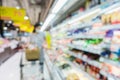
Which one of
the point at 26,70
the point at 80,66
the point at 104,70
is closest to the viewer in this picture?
the point at 104,70

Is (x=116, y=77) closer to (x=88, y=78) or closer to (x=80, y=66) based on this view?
(x=88, y=78)

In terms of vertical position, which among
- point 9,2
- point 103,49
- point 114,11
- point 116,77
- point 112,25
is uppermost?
point 9,2

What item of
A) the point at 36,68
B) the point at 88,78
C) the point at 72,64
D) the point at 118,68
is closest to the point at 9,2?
the point at 36,68

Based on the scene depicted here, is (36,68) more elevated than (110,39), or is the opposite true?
(110,39)

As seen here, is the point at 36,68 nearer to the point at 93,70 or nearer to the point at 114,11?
the point at 93,70

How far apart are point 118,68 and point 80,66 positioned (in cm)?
179

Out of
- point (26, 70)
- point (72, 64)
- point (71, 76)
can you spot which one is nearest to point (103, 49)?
point (71, 76)

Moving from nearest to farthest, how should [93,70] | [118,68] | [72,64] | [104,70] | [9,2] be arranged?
[118,68] → [104,70] → [93,70] → [72,64] → [9,2]

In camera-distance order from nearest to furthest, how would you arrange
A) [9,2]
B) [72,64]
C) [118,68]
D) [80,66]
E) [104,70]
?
[118,68], [104,70], [80,66], [72,64], [9,2]

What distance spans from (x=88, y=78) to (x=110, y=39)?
3.76ft

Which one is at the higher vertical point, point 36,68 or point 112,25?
point 112,25

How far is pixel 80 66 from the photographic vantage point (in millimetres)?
3295

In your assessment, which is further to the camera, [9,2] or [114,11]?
[9,2]

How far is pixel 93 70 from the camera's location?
104 inches
